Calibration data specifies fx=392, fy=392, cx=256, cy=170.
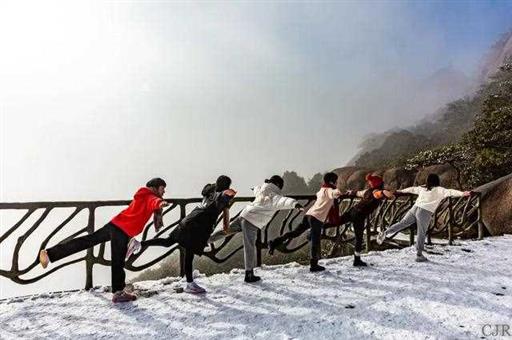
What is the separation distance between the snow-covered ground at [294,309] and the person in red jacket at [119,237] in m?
0.26

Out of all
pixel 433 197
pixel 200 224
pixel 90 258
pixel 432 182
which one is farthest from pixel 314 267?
pixel 90 258

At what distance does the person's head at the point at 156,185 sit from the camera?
5027 mm

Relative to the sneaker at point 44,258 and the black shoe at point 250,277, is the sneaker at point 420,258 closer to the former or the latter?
the black shoe at point 250,277

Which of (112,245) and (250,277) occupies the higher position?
(112,245)

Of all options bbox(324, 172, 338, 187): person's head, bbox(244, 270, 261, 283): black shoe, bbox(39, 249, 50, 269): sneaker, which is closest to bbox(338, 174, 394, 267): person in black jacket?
bbox(324, 172, 338, 187): person's head

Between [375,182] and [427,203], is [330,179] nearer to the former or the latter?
[375,182]

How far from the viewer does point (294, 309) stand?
4418 mm

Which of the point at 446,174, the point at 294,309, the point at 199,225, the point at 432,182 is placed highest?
the point at 446,174

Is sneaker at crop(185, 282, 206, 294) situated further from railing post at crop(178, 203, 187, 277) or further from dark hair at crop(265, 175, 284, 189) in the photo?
dark hair at crop(265, 175, 284, 189)

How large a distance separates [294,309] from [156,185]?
2284mm

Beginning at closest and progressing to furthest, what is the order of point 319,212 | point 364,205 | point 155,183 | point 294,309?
point 294,309 → point 155,183 → point 319,212 → point 364,205

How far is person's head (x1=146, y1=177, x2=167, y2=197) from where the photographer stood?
16.5ft

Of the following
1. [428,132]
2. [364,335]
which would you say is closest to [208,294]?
[364,335]

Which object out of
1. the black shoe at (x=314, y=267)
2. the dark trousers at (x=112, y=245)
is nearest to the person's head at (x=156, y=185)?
the dark trousers at (x=112, y=245)
